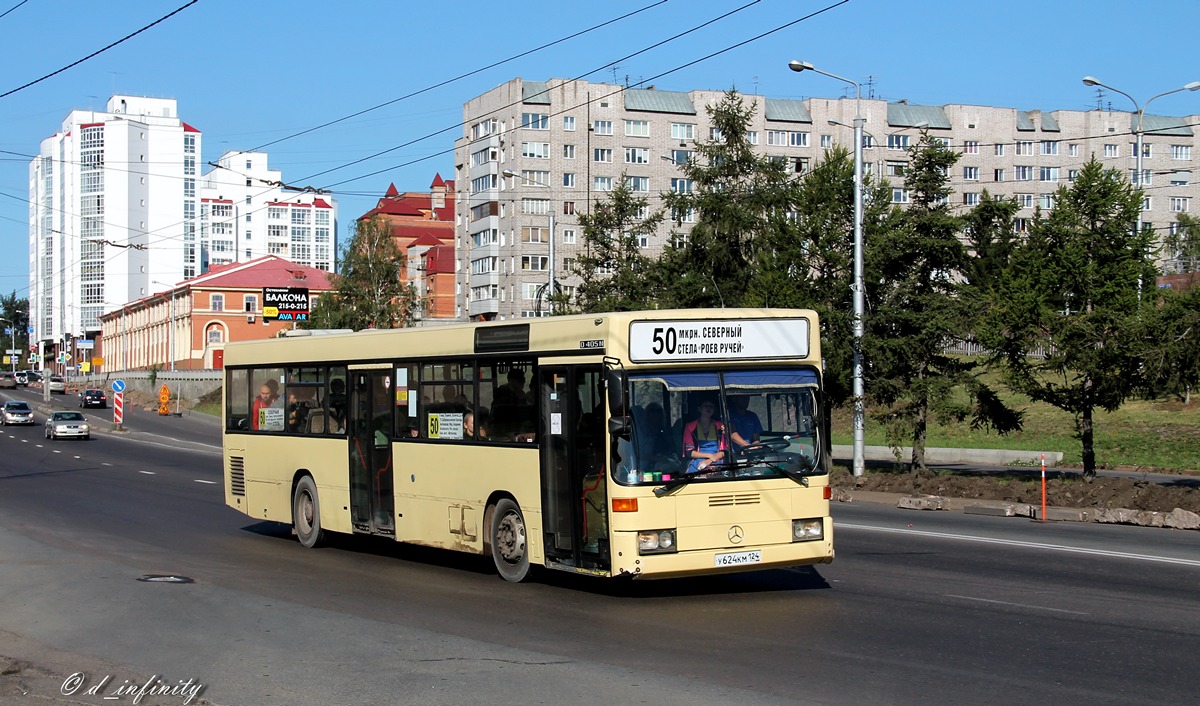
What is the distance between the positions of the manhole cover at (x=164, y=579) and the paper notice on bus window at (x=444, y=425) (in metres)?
3.05

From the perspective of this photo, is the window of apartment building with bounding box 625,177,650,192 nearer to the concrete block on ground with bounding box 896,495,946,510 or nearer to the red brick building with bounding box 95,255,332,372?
the red brick building with bounding box 95,255,332,372

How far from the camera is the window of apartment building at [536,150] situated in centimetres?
9162

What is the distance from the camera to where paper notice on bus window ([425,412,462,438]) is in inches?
530

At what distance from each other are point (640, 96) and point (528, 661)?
298 feet

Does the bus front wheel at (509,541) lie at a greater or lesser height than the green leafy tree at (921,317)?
lesser

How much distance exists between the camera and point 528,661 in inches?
344

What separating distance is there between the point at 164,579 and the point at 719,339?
6.65 m

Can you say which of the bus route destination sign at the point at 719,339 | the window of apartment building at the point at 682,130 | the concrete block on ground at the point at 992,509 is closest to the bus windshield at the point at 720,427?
the bus route destination sign at the point at 719,339

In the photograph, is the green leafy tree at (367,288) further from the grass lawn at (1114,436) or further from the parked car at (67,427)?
the grass lawn at (1114,436)

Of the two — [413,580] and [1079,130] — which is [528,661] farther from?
[1079,130]

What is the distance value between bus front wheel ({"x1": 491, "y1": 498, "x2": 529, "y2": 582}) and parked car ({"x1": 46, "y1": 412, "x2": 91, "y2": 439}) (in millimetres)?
44479

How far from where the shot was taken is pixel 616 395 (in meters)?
10.8

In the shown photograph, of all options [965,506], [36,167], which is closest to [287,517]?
[965,506]

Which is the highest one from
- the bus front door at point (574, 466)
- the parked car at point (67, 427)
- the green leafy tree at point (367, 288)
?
the green leafy tree at point (367, 288)
